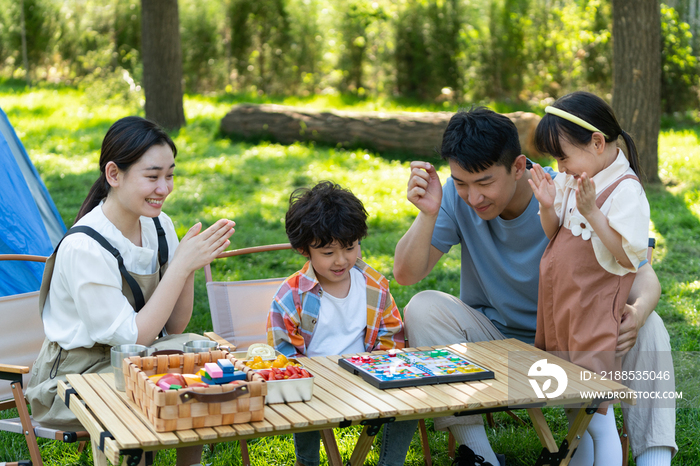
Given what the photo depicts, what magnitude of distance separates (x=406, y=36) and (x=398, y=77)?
0.70 m

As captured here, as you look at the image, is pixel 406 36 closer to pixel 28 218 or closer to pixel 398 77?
pixel 398 77

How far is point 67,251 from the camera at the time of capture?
8.30 feet

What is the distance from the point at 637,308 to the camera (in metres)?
2.52

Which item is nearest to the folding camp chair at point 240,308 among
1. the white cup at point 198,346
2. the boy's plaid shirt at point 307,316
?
the boy's plaid shirt at point 307,316

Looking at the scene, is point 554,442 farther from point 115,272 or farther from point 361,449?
point 115,272

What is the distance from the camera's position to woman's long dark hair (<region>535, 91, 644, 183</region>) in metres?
2.56

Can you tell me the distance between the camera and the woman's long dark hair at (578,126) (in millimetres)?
2557

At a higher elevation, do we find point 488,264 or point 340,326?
point 488,264

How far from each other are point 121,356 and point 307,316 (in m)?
0.84

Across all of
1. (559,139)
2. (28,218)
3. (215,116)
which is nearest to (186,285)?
(559,139)

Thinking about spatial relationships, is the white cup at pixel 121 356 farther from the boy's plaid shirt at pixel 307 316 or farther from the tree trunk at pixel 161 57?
the tree trunk at pixel 161 57

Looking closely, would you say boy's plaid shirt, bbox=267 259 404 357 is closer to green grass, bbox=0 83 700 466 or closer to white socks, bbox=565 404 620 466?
green grass, bbox=0 83 700 466

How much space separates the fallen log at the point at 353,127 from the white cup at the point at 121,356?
666 cm

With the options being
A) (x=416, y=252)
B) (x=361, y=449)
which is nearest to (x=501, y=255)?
(x=416, y=252)
